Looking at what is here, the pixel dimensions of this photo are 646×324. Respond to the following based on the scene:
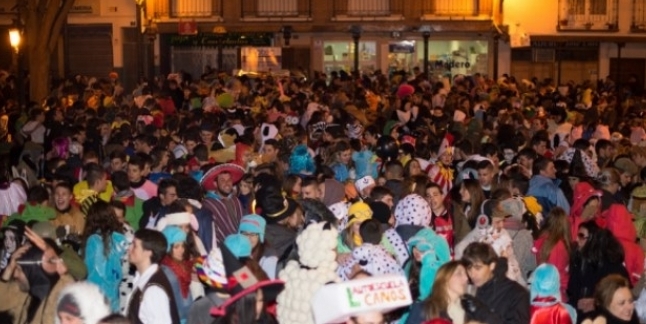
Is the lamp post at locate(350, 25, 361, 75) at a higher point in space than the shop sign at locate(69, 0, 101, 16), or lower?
lower

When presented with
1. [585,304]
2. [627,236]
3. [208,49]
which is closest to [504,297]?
[585,304]

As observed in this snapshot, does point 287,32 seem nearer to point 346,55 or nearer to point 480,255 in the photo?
point 346,55

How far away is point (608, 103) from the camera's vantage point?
22891mm

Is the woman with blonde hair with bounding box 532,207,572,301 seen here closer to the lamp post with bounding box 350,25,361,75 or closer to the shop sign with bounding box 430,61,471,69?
the lamp post with bounding box 350,25,361,75

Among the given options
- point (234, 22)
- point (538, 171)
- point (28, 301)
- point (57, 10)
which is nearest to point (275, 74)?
point (57, 10)

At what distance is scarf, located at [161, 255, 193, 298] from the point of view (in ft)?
26.6

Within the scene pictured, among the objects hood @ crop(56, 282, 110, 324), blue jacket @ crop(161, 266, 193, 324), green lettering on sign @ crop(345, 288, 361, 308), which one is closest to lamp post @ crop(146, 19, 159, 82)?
blue jacket @ crop(161, 266, 193, 324)

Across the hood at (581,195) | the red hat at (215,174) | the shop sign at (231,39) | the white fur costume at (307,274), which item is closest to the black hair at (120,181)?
the red hat at (215,174)

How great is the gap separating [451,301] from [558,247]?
8.23ft

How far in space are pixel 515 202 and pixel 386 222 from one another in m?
1.26

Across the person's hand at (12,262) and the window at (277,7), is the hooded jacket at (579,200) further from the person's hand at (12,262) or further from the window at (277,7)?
the window at (277,7)

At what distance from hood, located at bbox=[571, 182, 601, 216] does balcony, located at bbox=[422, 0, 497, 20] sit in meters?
24.7

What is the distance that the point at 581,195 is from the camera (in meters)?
11.7

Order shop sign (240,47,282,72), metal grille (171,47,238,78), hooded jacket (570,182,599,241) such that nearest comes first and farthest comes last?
hooded jacket (570,182,599,241) < shop sign (240,47,282,72) < metal grille (171,47,238,78)
